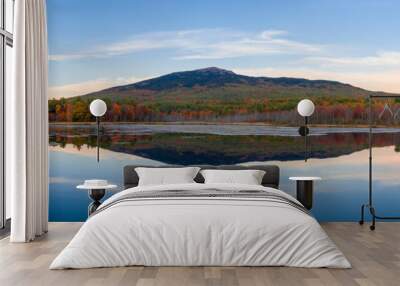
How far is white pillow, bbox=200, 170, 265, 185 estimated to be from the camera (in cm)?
763

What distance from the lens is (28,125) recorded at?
671 cm

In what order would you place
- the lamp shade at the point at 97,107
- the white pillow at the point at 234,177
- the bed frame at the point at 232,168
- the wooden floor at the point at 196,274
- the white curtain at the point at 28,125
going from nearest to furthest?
the wooden floor at the point at 196,274 < the white curtain at the point at 28,125 < the white pillow at the point at 234,177 < the bed frame at the point at 232,168 < the lamp shade at the point at 97,107

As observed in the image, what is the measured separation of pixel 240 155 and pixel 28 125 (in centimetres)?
318

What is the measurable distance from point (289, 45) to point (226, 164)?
74.1 inches

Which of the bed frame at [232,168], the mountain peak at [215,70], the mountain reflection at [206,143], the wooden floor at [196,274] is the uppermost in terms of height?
the mountain peak at [215,70]

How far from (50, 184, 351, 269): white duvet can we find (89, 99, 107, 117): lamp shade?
3.05 m

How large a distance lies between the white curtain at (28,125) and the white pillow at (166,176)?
4.18ft

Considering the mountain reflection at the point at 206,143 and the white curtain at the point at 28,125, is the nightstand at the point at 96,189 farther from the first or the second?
the mountain reflection at the point at 206,143

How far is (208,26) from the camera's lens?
875 cm

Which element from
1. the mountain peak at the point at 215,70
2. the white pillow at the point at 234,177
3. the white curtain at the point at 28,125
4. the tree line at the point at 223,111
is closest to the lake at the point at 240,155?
the tree line at the point at 223,111

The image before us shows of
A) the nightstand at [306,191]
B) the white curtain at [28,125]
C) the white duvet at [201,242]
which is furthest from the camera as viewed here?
the nightstand at [306,191]

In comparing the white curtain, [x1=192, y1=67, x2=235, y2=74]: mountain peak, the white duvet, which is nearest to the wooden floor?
the white duvet

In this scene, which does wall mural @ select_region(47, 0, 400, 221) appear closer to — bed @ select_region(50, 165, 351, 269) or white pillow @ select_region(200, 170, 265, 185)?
white pillow @ select_region(200, 170, 265, 185)

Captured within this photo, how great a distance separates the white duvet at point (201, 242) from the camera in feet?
17.3
